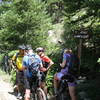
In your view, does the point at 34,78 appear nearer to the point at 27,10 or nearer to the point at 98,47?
the point at 98,47

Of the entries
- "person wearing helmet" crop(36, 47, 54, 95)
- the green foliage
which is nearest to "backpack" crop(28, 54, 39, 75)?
"person wearing helmet" crop(36, 47, 54, 95)

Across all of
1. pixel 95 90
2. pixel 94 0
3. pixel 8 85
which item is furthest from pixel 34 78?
pixel 8 85

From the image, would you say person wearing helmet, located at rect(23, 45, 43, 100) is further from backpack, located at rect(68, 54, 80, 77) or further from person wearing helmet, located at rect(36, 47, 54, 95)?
backpack, located at rect(68, 54, 80, 77)

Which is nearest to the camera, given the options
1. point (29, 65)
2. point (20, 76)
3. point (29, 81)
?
point (29, 65)

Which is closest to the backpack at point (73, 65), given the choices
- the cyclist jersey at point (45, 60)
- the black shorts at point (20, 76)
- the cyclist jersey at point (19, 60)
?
the cyclist jersey at point (45, 60)

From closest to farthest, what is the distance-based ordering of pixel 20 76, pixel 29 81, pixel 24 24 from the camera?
pixel 29 81 < pixel 20 76 < pixel 24 24

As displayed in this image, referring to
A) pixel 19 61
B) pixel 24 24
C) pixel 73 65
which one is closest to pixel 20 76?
pixel 19 61

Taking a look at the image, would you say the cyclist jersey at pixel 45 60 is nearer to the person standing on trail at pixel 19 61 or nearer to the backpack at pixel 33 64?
the person standing on trail at pixel 19 61

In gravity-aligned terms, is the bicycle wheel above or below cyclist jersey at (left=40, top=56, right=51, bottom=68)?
below

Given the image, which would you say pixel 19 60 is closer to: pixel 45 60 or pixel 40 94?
pixel 45 60

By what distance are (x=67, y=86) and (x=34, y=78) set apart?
1.06 metres

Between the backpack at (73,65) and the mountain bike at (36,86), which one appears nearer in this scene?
the backpack at (73,65)

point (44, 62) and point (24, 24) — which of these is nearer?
point (44, 62)

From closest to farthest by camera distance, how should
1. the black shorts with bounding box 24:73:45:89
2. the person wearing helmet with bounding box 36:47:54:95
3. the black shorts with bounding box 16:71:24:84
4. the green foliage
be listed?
the black shorts with bounding box 24:73:45:89
the person wearing helmet with bounding box 36:47:54:95
the black shorts with bounding box 16:71:24:84
the green foliage
